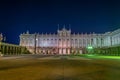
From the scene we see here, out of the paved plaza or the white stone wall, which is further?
the white stone wall

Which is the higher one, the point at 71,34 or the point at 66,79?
the point at 71,34

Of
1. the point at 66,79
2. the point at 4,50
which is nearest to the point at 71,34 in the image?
the point at 4,50

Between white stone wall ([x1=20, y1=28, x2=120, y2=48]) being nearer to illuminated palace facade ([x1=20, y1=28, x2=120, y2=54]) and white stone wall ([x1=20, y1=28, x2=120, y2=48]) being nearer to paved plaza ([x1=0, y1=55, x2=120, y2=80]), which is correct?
illuminated palace facade ([x1=20, y1=28, x2=120, y2=54])

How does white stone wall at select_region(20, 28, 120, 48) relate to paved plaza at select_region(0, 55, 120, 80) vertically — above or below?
above

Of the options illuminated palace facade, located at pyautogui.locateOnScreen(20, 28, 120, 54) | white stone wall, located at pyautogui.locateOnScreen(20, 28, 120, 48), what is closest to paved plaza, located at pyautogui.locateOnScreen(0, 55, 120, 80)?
illuminated palace facade, located at pyautogui.locateOnScreen(20, 28, 120, 54)

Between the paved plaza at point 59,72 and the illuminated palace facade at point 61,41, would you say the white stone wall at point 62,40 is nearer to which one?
the illuminated palace facade at point 61,41

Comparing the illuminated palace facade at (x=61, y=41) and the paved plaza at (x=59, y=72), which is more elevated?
the illuminated palace facade at (x=61, y=41)

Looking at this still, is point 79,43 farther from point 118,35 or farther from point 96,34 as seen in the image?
point 118,35

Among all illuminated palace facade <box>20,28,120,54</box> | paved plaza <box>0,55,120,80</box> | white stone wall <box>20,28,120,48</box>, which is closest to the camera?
paved plaza <box>0,55,120,80</box>

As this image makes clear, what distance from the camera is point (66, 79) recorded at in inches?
408

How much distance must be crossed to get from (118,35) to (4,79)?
398 ft

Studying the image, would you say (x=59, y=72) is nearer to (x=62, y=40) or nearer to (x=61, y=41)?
(x=61, y=41)

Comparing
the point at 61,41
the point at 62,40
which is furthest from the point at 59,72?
the point at 62,40

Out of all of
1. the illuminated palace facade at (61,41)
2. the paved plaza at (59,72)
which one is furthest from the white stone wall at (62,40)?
the paved plaza at (59,72)
